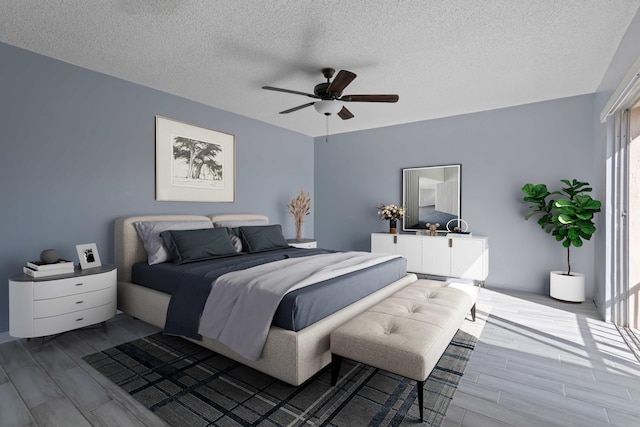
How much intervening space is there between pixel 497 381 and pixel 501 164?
10.9 feet

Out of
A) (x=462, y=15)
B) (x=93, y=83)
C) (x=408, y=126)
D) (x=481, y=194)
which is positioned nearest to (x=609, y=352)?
(x=481, y=194)

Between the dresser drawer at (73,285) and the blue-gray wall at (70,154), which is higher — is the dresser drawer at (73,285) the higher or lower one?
the lower one

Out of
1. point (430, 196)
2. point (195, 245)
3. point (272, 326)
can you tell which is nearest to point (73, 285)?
point (195, 245)

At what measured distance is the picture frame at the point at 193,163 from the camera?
12.7 ft

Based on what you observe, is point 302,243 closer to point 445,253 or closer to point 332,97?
point 445,253

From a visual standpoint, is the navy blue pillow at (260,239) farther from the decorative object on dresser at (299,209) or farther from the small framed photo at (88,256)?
the small framed photo at (88,256)

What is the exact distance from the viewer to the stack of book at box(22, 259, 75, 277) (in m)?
2.55

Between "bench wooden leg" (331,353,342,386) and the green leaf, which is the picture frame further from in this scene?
the green leaf

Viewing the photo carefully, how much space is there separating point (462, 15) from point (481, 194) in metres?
2.96

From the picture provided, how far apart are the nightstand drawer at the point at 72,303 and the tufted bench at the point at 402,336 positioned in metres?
2.23

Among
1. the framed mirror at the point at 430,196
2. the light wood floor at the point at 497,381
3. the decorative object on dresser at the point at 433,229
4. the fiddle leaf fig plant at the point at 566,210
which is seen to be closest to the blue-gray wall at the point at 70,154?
the light wood floor at the point at 497,381

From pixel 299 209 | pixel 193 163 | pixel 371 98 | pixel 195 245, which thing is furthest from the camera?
pixel 299 209

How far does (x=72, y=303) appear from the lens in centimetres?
265

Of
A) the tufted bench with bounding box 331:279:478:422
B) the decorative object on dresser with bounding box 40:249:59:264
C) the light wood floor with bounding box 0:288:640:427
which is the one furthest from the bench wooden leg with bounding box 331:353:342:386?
the decorative object on dresser with bounding box 40:249:59:264
